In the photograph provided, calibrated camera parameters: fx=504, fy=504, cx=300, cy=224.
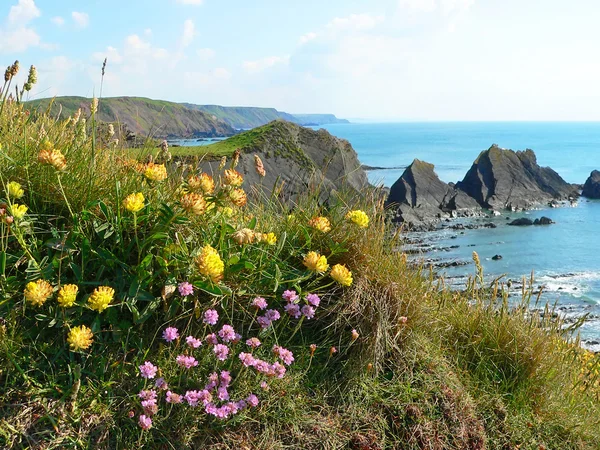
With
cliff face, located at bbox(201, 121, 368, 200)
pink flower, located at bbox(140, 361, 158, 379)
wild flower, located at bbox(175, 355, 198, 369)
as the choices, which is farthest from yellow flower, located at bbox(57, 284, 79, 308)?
cliff face, located at bbox(201, 121, 368, 200)

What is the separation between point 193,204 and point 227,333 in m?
0.63

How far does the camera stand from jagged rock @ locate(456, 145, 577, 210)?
4834 cm

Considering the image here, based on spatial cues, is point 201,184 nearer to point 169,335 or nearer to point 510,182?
point 169,335

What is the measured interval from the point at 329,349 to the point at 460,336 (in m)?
1.06

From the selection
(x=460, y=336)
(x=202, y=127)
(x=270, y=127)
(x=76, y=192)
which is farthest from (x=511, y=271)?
(x=202, y=127)

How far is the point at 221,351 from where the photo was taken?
2.32 metres

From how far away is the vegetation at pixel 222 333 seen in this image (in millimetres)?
2162

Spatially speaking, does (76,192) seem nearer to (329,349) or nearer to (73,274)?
(73,274)

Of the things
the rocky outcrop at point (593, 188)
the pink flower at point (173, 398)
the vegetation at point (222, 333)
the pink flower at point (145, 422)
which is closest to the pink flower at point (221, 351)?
the vegetation at point (222, 333)

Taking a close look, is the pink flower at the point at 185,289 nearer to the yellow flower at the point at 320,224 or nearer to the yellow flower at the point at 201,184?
the yellow flower at the point at 201,184

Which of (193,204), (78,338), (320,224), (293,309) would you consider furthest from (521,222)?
(78,338)

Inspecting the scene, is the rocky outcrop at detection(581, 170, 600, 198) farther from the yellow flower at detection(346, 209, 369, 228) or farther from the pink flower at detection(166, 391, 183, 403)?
the pink flower at detection(166, 391, 183, 403)

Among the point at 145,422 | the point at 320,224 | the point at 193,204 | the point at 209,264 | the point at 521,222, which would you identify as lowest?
the point at 521,222

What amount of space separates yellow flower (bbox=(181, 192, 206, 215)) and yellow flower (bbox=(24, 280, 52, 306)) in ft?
2.20
